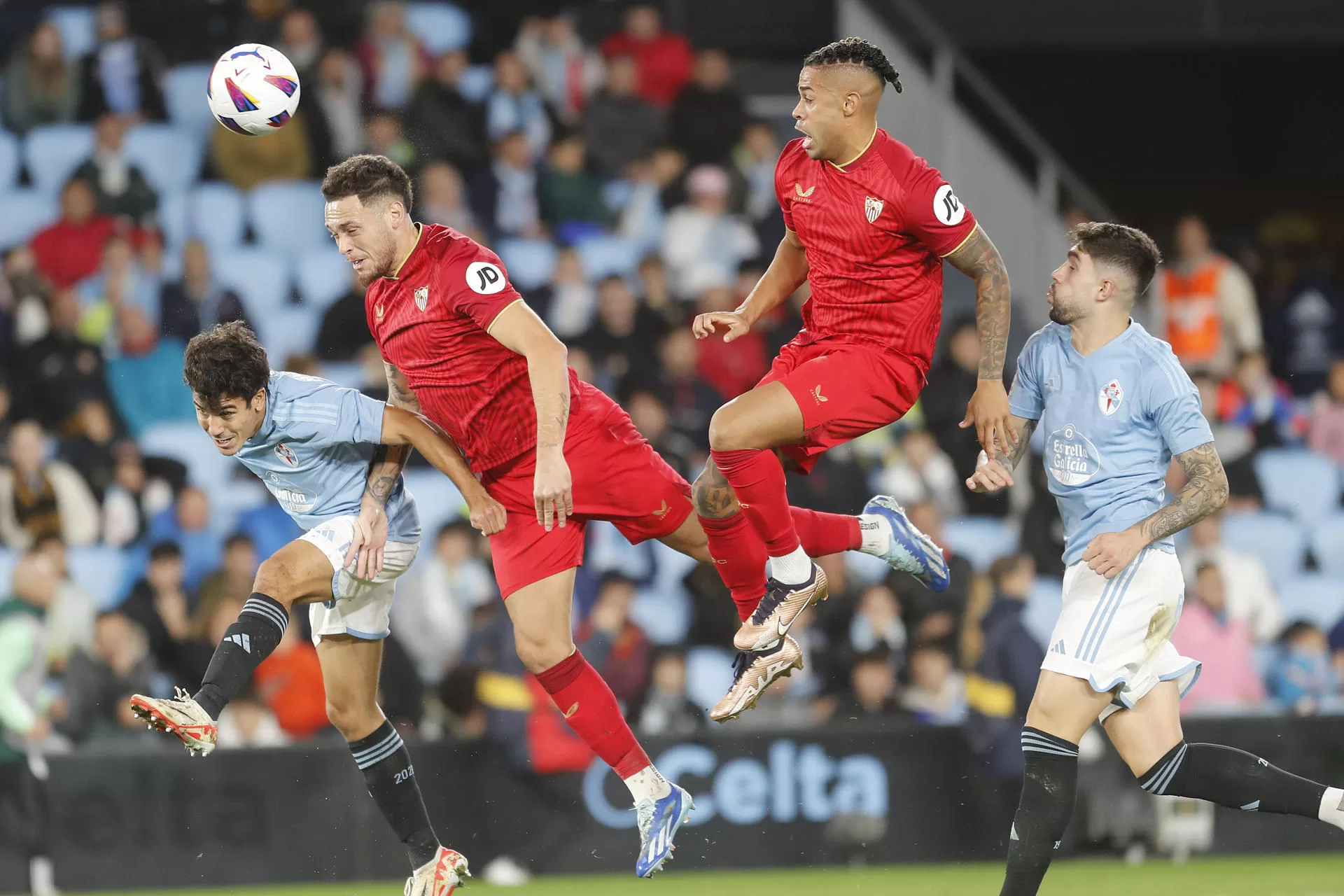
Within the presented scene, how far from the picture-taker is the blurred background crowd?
959 centimetres

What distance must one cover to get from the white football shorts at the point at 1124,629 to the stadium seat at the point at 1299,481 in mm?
6137

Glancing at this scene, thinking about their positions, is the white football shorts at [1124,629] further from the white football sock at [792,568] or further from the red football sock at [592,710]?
the red football sock at [592,710]

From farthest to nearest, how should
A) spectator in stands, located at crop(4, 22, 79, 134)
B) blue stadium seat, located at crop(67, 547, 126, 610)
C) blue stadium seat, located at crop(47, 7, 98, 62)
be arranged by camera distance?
blue stadium seat, located at crop(47, 7, 98, 62)
spectator in stands, located at crop(4, 22, 79, 134)
blue stadium seat, located at crop(67, 547, 126, 610)

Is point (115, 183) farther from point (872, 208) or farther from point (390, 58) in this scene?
point (872, 208)

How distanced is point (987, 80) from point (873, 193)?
935cm

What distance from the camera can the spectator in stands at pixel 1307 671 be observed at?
10.0 metres

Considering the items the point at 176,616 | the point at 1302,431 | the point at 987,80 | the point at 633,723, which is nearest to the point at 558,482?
the point at 633,723

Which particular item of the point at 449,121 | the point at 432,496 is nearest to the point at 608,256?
the point at 449,121

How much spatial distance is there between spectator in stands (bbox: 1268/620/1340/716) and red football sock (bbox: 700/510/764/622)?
15.5 feet

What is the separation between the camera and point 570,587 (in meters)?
6.34

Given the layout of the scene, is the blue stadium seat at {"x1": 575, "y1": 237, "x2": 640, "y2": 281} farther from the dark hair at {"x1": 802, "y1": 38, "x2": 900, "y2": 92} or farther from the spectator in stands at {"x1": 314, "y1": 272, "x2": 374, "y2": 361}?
the dark hair at {"x1": 802, "y1": 38, "x2": 900, "y2": 92}

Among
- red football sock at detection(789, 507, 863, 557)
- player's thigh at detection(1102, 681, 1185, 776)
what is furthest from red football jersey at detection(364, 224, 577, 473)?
player's thigh at detection(1102, 681, 1185, 776)

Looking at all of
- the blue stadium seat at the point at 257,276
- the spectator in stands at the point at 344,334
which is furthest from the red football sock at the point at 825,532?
the blue stadium seat at the point at 257,276

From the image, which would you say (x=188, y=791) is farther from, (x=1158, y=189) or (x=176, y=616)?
(x=1158, y=189)
